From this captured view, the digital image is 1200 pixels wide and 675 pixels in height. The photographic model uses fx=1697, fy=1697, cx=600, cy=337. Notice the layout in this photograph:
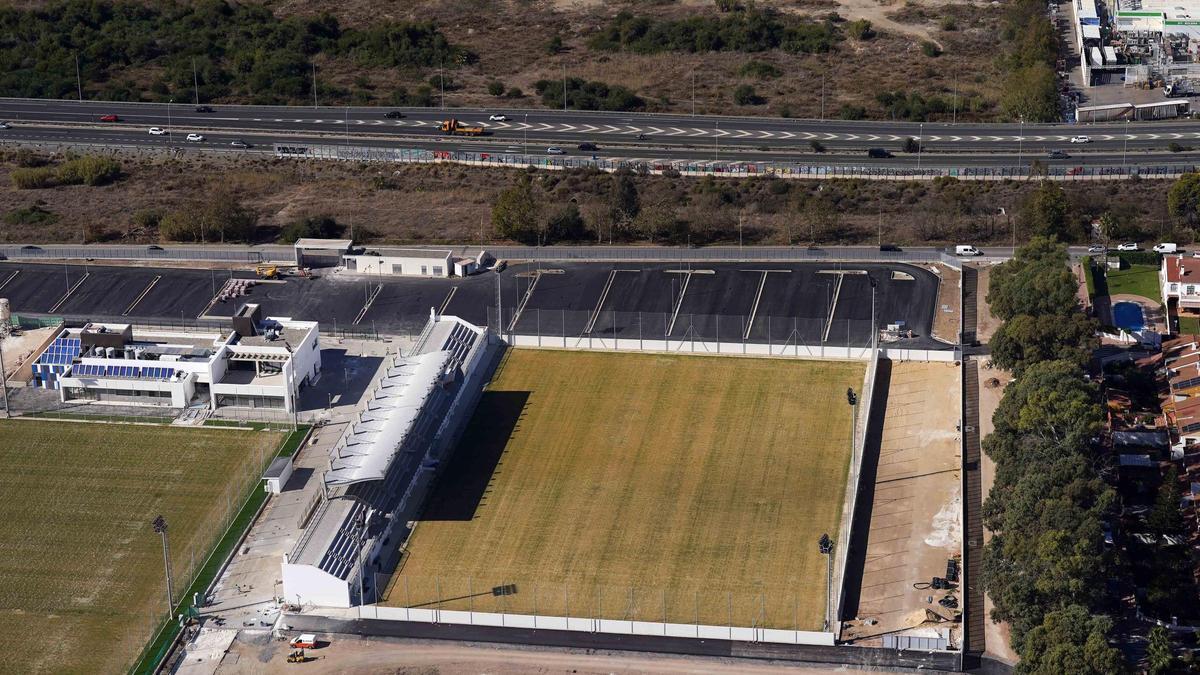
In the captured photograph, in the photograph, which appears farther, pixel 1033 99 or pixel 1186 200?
pixel 1033 99

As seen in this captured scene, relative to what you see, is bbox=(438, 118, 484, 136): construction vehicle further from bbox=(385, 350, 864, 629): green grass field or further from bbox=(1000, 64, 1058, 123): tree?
bbox=(385, 350, 864, 629): green grass field

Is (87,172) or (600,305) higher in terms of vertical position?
(87,172)

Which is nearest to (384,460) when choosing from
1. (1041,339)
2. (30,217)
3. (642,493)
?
(642,493)

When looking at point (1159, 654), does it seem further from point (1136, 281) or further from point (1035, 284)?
point (1136, 281)

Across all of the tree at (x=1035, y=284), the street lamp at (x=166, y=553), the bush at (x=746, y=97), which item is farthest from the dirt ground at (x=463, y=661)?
the bush at (x=746, y=97)

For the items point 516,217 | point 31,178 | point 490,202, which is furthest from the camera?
point 31,178
